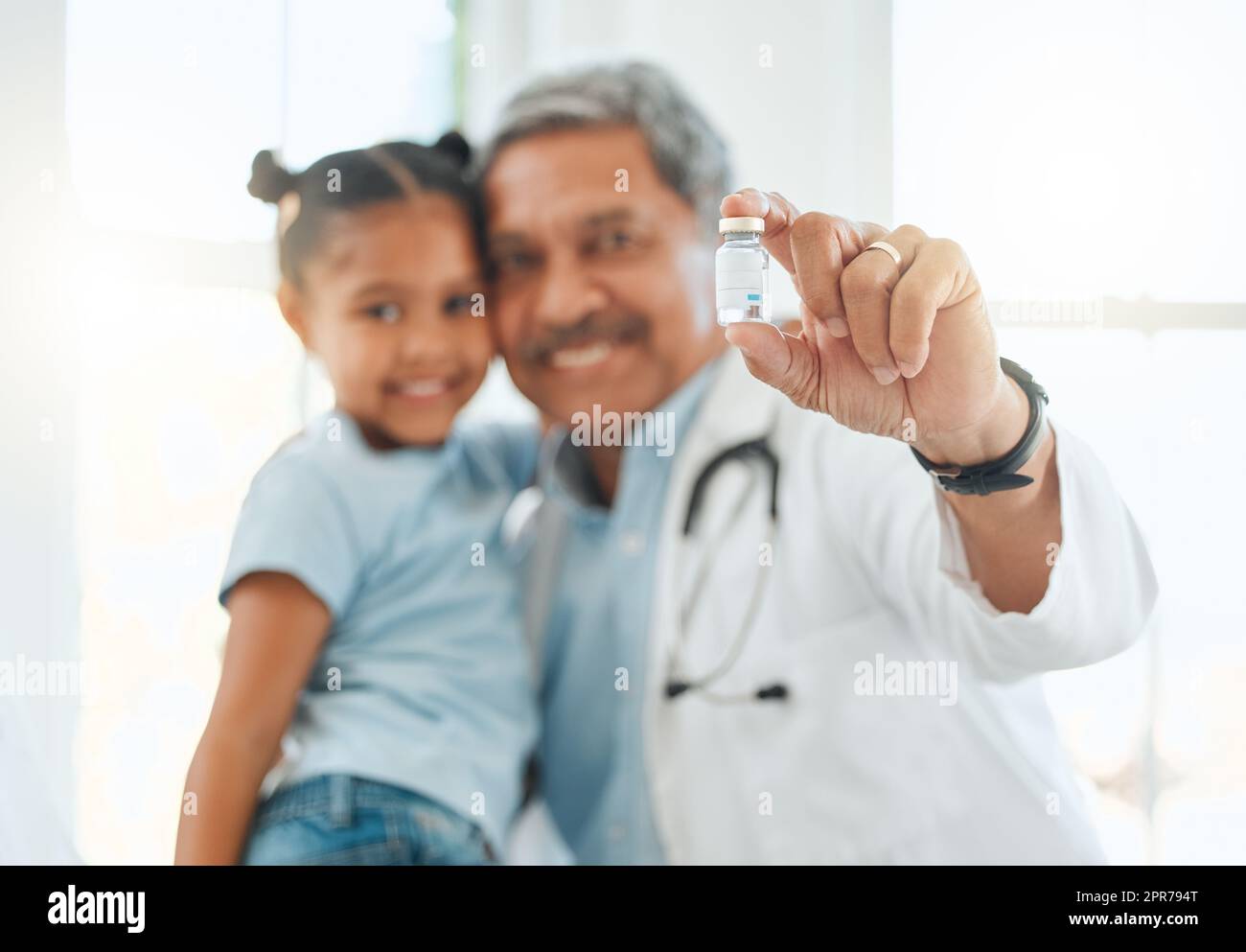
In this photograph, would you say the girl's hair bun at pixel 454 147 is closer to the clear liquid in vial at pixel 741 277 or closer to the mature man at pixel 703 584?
the mature man at pixel 703 584

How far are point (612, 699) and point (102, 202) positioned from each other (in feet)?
2.56

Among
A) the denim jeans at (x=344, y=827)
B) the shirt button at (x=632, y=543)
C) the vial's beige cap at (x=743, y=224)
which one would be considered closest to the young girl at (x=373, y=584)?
the denim jeans at (x=344, y=827)

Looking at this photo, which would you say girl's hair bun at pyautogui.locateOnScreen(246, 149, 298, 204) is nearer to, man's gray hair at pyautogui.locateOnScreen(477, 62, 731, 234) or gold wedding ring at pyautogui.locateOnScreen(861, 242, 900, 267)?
man's gray hair at pyautogui.locateOnScreen(477, 62, 731, 234)

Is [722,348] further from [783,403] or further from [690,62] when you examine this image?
[690,62]

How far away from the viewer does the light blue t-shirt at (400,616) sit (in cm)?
87

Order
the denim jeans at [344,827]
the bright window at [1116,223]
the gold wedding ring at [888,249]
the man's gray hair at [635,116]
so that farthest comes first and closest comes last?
the bright window at [1116,223] → the man's gray hair at [635,116] → the denim jeans at [344,827] → the gold wedding ring at [888,249]

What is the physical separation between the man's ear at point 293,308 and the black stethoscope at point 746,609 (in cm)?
42

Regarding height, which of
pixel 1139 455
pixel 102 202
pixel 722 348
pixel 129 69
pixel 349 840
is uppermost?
pixel 129 69

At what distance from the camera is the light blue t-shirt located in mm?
→ 870

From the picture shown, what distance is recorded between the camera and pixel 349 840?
845 millimetres

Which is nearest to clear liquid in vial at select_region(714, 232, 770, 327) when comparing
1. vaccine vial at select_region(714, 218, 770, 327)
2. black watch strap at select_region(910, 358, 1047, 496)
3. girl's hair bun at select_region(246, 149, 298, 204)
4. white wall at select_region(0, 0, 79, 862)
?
vaccine vial at select_region(714, 218, 770, 327)

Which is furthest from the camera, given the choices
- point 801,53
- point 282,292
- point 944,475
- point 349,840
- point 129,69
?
point 801,53

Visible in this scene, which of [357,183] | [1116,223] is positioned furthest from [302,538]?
[1116,223]
